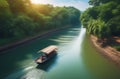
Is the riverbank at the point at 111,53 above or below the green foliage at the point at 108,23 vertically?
below

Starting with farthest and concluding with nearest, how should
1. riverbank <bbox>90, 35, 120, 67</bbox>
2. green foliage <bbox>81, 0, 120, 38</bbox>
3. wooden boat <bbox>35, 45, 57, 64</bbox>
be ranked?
green foliage <bbox>81, 0, 120, 38</bbox> < riverbank <bbox>90, 35, 120, 67</bbox> < wooden boat <bbox>35, 45, 57, 64</bbox>

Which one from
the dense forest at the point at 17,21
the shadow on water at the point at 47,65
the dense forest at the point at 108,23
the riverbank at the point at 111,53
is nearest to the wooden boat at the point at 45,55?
the shadow on water at the point at 47,65

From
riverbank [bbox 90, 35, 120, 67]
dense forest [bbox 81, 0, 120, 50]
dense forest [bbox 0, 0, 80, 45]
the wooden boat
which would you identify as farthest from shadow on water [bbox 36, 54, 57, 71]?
dense forest [bbox 81, 0, 120, 50]

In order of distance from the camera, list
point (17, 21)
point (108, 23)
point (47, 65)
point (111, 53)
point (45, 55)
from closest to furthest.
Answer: point (47, 65), point (45, 55), point (111, 53), point (108, 23), point (17, 21)

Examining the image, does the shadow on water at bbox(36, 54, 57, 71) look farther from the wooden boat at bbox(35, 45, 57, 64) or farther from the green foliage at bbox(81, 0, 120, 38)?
the green foliage at bbox(81, 0, 120, 38)

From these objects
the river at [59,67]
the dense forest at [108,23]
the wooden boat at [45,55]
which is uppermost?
the dense forest at [108,23]

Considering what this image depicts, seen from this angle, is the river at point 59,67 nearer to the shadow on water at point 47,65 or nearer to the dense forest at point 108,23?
the shadow on water at point 47,65

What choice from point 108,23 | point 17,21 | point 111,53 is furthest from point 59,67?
point 17,21

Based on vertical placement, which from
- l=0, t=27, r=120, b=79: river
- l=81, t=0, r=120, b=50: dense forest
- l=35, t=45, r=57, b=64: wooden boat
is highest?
l=81, t=0, r=120, b=50: dense forest

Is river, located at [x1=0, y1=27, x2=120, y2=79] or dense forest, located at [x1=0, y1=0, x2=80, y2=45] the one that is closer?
river, located at [x1=0, y1=27, x2=120, y2=79]

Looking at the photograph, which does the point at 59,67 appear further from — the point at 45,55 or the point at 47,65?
the point at 45,55

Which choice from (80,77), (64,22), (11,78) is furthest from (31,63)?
(64,22)

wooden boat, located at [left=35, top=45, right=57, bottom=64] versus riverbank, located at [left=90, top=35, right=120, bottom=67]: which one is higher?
wooden boat, located at [left=35, top=45, right=57, bottom=64]
